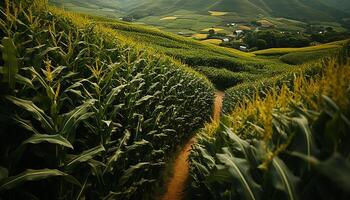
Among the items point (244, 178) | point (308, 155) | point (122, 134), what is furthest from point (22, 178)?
point (122, 134)

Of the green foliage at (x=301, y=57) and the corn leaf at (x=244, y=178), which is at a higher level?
the corn leaf at (x=244, y=178)

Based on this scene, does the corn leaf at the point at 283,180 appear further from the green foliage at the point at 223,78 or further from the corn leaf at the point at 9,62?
the green foliage at the point at 223,78

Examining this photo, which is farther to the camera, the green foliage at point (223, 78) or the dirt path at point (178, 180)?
the green foliage at point (223, 78)

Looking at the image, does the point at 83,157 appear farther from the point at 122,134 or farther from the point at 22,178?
the point at 122,134

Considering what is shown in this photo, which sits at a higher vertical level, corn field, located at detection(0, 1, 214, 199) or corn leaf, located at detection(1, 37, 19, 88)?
corn leaf, located at detection(1, 37, 19, 88)

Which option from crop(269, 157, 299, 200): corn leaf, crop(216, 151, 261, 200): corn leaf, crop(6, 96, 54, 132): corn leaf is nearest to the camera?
crop(269, 157, 299, 200): corn leaf

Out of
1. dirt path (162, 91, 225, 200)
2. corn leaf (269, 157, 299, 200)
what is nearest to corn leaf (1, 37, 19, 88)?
corn leaf (269, 157, 299, 200)

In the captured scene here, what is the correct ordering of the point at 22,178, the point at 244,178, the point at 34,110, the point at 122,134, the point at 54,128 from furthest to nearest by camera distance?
1. the point at 122,134
2. the point at 54,128
3. the point at 34,110
4. the point at 22,178
5. the point at 244,178

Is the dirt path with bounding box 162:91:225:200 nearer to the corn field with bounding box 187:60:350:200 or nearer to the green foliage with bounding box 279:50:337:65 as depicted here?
the corn field with bounding box 187:60:350:200

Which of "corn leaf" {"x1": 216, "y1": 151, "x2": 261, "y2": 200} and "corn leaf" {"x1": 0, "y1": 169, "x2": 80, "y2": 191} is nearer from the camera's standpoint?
"corn leaf" {"x1": 216, "y1": 151, "x2": 261, "y2": 200}

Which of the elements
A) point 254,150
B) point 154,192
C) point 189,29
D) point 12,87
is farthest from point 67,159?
point 189,29

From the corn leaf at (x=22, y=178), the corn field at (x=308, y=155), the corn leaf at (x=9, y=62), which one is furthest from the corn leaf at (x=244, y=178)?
the corn leaf at (x=9, y=62)
